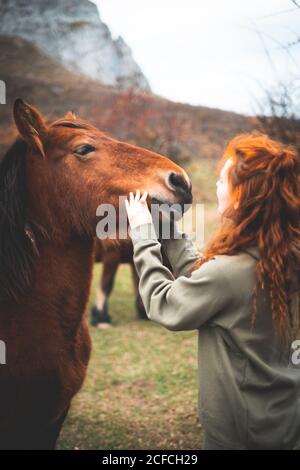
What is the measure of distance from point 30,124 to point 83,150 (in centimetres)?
31

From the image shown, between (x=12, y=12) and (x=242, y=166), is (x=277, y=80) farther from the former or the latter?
(x=12, y=12)

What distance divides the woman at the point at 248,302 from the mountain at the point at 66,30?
310 cm

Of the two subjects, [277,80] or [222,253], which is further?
[277,80]

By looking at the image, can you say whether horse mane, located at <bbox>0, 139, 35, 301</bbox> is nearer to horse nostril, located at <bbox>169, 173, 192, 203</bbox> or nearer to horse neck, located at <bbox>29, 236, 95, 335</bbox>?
horse neck, located at <bbox>29, 236, 95, 335</bbox>

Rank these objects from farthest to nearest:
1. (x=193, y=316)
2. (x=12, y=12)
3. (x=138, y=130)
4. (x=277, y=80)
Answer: (x=138, y=130) → (x=12, y=12) → (x=277, y=80) → (x=193, y=316)

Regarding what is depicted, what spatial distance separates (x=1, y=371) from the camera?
7.86ft

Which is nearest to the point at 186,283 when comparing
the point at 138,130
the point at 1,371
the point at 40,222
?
the point at 40,222

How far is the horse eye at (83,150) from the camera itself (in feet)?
7.80

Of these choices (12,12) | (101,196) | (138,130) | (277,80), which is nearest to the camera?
(101,196)

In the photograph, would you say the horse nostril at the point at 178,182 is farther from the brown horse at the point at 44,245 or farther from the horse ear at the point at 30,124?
the horse ear at the point at 30,124

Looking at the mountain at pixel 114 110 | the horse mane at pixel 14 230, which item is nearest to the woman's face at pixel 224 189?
the horse mane at pixel 14 230

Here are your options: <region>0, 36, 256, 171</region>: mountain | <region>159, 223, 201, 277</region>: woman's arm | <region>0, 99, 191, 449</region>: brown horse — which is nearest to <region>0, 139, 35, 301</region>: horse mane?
<region>0, 99, 191, 449</region>: brown horse

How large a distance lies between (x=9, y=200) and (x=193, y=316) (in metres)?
1.27

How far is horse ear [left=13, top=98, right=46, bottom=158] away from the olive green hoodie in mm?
963
